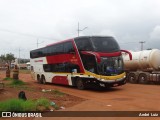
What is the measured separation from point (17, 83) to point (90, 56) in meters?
9.36

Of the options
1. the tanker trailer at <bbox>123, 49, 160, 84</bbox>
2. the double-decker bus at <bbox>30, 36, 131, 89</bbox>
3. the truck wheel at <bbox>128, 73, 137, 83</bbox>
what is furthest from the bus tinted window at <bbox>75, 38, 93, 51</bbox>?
the truck wheel at <bbox>128, 73, 137, 83</bbox>

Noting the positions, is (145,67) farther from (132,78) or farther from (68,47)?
(68,47)

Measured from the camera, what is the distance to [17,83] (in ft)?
89.1

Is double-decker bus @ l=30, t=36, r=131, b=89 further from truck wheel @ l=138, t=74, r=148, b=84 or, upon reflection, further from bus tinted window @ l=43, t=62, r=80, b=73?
truck wheel @ l=138, t=74, r=148, b=84

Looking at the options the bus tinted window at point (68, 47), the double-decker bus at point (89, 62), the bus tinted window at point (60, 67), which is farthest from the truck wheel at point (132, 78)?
the bus tinted window at point (68, 47)

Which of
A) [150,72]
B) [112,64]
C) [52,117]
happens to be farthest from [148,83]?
[52,117]

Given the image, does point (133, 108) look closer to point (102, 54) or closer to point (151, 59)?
point (102, 54)

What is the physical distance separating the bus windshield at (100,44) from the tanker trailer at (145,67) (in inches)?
270

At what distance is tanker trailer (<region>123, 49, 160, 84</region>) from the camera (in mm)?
26859

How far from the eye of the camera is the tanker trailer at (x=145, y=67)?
26.9m

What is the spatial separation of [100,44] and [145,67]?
8754mm

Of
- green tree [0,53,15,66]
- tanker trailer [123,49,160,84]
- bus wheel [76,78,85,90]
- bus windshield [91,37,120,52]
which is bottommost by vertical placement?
bus wheel [76,78,85,90]

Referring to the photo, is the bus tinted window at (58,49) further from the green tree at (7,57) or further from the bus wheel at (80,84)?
the green tree at (7,57)

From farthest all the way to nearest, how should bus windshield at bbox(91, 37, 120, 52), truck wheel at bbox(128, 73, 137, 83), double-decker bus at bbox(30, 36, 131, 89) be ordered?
1. truck wheel at bbox(128, 73, 137, 83)
2. bus windshield at bbox(91, 37, 120, 52)
3. double-decker bus at bbox(30, 36, 131, 89)
